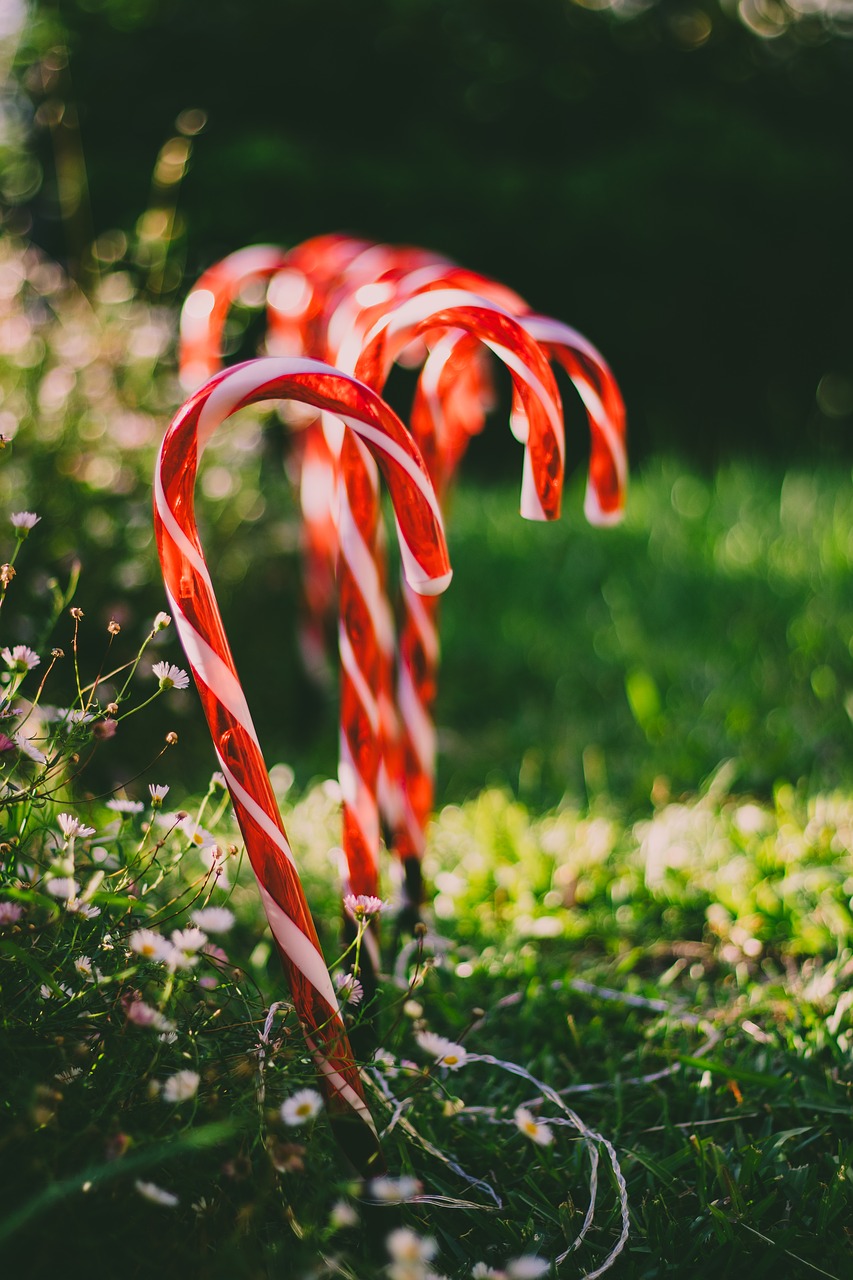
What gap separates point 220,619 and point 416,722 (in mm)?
838

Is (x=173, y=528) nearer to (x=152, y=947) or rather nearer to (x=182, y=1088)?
(x=152, y=947)

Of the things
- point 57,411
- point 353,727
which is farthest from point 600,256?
point 353,727

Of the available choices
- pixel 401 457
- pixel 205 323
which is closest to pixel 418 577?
pixel 401 457

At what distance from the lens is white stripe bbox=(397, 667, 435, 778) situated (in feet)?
6.40

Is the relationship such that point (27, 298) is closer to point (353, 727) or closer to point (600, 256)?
point (353, 727)

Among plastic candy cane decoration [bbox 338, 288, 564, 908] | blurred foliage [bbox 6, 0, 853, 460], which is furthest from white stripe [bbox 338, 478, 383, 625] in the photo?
blurred foliage [bbox 6, 0, 853, 460]

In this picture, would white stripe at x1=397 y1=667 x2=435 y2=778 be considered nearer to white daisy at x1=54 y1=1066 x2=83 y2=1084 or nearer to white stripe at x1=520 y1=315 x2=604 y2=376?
white stripe at x1=520 y1=315 x2=604 y2=376

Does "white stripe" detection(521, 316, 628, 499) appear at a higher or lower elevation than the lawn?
higher

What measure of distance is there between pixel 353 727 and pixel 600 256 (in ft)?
20.9

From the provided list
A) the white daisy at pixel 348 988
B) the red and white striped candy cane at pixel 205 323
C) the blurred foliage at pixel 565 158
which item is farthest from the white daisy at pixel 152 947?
the blurred foliage at pixel 565 158

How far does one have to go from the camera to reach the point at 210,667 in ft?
3.73

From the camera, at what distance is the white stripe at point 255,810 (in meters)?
1.16

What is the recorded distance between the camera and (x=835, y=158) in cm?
725

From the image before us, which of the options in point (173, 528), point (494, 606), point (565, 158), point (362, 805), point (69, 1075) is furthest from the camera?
point (565, 158)
